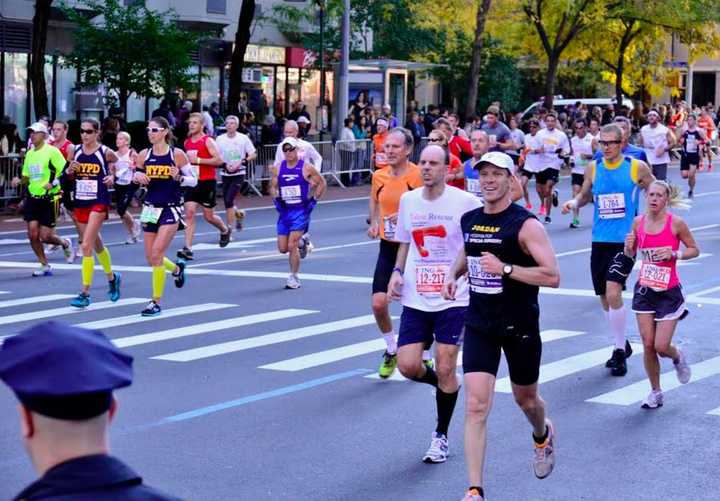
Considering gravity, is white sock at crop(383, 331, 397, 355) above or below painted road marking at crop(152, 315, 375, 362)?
above

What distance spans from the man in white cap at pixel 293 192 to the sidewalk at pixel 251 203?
8.27 metres

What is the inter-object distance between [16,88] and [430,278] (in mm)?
28339

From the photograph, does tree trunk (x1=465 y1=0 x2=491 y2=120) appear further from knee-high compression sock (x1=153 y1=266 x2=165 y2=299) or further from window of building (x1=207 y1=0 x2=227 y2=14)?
knee-high compression sock (x1=153 y1=266 x2=165 y2=299)

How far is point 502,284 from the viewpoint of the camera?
7699 millimetres

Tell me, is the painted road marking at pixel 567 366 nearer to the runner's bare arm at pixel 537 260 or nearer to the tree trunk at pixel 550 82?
the runner's bare arm at pixel 537 260

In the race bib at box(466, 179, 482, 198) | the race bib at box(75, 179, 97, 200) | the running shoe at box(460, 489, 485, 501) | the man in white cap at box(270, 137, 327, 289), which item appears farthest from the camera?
the race bib at box(466, 179, 482, 198)

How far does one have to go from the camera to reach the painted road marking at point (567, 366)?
1114cm

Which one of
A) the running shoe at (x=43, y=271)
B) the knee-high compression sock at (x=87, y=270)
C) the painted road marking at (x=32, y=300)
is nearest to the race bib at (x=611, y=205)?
the knee-high compression sock at (x=87, y=270)

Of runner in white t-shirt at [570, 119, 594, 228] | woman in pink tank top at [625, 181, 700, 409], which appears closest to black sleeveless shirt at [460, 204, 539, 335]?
woman in pink tank top at [625, 181, 700, 409]

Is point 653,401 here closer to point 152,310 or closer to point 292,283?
point 152,310

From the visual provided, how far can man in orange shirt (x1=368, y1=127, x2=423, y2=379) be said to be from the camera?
34.7ft

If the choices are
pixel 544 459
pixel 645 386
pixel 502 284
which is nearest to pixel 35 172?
pixel 645 386

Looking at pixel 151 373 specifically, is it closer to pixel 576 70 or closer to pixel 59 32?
pixel 59 32

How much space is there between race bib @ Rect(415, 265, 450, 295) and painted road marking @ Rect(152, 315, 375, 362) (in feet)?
11.5
